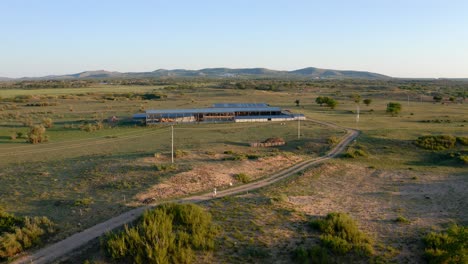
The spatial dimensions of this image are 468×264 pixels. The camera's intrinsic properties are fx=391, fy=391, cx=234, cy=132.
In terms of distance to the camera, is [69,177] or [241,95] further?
[241,95]

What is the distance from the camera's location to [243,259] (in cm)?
1522

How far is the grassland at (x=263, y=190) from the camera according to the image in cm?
1761

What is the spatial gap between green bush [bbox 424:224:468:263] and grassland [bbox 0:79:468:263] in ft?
1.79

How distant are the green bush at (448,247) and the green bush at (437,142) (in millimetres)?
27156

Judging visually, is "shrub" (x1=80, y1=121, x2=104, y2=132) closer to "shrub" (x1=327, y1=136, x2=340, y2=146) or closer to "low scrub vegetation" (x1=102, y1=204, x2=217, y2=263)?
"shrub" (x1=327, y1=136, x2=340, y2=146)

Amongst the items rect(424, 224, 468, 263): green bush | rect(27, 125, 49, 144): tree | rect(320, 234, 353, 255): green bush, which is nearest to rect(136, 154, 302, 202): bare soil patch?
rect(320, 234, 353, 255): green bush

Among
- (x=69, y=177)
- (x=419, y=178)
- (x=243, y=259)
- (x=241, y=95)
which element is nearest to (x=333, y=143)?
(x=419, y=178)

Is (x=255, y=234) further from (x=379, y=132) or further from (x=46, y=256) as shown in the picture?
(x=379, y=132)

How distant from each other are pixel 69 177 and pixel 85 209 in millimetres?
8612

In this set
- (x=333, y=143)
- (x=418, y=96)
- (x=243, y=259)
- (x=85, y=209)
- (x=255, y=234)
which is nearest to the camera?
(x=243, y=259)

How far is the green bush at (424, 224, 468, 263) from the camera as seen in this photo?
15.0 m

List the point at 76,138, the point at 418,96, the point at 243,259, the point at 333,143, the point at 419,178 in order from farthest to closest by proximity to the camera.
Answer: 1. the point at 418,96
2. the point at 76,138
3. the point at 333,143
4. the point at 419,178
5. the point at 243,259

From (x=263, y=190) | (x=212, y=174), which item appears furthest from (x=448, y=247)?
(x=212, y=174)

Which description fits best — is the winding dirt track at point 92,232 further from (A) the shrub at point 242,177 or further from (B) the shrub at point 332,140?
(B) the shrub at point 332,140
